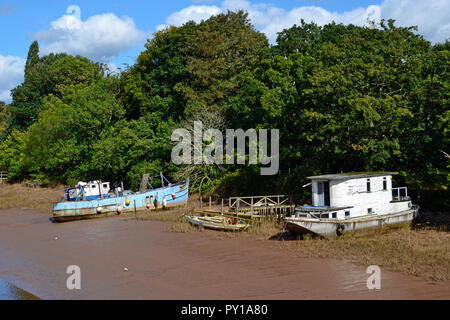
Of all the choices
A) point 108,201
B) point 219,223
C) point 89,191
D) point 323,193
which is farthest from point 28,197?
point 323,193

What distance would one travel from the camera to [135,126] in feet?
167

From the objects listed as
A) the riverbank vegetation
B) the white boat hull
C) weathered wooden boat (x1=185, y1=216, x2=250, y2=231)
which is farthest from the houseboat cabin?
weathered wooden boat (x1=185, y1=216, x2=250, y2=231)

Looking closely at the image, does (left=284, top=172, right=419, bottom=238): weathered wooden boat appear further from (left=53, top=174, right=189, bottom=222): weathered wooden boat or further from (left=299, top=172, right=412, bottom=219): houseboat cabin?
(left=53, top=174, right=189, bottom=222): weathered wooden boat

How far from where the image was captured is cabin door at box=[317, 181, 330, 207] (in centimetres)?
2536

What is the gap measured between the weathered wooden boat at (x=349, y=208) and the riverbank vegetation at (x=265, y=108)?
10.2 feet

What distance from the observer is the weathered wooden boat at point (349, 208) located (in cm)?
2366

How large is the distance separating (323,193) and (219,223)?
6979 mm

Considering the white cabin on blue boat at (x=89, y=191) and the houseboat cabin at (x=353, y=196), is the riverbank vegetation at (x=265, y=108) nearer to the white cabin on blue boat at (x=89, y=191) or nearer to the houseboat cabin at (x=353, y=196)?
the houseboat cabin at (x=353, y=196)

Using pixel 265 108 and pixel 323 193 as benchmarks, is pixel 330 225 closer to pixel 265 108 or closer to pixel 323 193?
pixel 323 193

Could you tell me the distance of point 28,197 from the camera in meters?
53.5

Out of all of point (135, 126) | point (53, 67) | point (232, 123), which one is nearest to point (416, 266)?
point (232, 123)

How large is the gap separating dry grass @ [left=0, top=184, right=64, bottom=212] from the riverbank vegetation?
8.86ft

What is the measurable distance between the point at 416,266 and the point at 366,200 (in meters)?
7.26
